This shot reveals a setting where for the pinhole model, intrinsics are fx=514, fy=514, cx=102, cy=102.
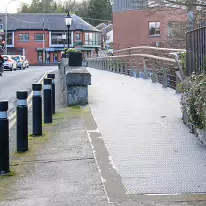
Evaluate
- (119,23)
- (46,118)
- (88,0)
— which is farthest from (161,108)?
(88,0)

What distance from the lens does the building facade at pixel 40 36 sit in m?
89.2

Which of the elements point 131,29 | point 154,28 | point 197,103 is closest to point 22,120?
point 197,103

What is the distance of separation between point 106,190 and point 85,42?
292ft

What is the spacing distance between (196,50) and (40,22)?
83.6 m

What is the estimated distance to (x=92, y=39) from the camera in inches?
3760

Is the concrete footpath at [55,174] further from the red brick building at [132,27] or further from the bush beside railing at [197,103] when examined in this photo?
the red brick building at [132,27]

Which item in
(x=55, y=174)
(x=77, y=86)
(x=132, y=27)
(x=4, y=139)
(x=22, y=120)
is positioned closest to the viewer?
(x=55, y=174)

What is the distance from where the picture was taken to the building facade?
89.2 m

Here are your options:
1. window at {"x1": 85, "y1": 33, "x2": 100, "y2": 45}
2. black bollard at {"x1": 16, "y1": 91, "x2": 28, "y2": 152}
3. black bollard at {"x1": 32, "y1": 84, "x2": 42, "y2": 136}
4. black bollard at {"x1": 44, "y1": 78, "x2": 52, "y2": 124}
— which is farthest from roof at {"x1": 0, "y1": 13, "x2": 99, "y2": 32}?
black bollard at {"x1": 16, "y1": 91, "x2": 28, "y2": 152}

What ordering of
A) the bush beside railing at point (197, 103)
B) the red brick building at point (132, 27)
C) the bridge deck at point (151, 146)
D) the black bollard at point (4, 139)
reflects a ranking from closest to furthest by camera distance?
1. the bridge deck at point (151, 146)
2. the black bollard at point (4, 139)
3. the bush beside railing at point (197, 103)
4. the red brick building at point (132, 27)

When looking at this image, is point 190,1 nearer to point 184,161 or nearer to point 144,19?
point 184,161

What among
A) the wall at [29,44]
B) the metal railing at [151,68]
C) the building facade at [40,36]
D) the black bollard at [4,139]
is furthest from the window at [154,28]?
the black bollard at [4,139]

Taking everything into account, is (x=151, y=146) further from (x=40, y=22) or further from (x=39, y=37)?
(x=40, y=22)

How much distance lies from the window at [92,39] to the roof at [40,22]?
1.67 m
